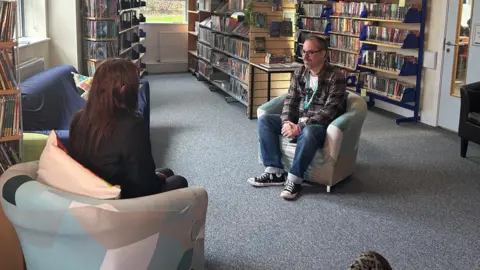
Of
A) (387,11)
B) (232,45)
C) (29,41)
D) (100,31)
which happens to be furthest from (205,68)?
(29,41)

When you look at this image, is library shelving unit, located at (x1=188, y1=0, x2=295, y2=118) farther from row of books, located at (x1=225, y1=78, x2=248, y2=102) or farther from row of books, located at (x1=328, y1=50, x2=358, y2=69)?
row of books, located at (x1=328, y1=50, x2=358, y2=69)

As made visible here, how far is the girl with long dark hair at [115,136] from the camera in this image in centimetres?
209

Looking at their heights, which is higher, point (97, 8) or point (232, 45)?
point (97, 8)

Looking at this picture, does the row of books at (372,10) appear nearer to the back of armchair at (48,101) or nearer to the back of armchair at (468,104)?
the back of armchair at (468,104)

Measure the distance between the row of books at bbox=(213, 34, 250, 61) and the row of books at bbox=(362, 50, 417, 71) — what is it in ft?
5.48

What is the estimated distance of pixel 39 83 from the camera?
159 inches

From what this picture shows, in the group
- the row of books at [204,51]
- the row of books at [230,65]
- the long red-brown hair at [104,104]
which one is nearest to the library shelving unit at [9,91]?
the long red-brown hair at [104,104]

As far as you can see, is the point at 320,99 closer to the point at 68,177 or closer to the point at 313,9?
the point at 68,177

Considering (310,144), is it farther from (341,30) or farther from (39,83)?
(341,30)

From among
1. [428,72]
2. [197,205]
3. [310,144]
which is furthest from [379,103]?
[197,205]

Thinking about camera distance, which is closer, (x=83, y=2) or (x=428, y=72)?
(x=83, y=2)

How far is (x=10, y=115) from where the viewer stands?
2.41 metres

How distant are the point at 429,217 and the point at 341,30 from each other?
15.4 ft

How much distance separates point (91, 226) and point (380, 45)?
226 inches
